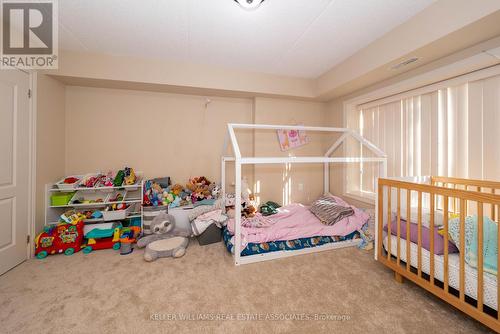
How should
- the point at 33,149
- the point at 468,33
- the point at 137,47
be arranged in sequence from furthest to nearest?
the point at 137,47
the point at 33,149
the point at 468,33

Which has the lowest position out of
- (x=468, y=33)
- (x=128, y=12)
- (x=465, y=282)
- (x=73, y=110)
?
(x=465, y=282)

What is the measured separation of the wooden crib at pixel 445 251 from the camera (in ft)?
3.81

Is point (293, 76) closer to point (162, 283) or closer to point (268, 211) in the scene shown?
point (268, 211)

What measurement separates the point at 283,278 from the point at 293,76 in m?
2.82

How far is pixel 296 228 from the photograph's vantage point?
93.0 inches

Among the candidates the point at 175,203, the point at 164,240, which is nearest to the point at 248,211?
the point at 175,203

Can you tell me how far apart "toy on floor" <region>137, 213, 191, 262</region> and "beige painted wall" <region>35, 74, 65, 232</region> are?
125 centimetres

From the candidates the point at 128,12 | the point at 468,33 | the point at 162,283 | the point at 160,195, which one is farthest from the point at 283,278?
the point at 128,12

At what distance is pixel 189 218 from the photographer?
251 cm

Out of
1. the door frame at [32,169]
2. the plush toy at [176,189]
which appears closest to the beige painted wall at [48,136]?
the door frame at [32,169]

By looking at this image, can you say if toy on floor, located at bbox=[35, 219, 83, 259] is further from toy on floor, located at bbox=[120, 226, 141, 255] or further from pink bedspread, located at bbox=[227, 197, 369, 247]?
pink bedspread, located at bbox=[227, 197, 369, 247]

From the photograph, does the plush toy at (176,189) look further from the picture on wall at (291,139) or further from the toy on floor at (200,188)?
the picture on wall at (291,139)

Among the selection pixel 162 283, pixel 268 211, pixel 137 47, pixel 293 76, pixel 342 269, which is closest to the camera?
pixel 162 283

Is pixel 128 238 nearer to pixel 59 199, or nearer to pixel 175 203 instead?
pixel 175 203
